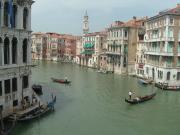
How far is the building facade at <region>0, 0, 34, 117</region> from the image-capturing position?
16984mm

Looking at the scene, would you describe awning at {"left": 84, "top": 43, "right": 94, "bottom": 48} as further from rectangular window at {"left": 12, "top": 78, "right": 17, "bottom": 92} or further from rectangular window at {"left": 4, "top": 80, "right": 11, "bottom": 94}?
rectangular window at {"left": 4, "top": 80, "right": 11, "bottom": 94}

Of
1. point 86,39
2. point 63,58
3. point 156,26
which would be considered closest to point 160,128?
point 156,26

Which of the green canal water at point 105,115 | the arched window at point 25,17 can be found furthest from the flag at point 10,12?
the green canal water at point 105,115

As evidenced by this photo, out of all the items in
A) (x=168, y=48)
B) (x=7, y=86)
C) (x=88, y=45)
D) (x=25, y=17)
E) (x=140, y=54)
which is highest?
(x=25, y=17)

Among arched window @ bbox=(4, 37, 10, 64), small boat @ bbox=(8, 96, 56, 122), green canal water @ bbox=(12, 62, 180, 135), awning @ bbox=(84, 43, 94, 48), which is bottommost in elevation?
green canal water @ bbox=(12, 62, 180, 135)

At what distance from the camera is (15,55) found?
723 inches

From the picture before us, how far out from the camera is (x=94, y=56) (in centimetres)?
5878

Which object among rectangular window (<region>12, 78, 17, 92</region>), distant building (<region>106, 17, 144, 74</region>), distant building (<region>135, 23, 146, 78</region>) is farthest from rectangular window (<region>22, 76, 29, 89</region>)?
distant building (<region>106, 17, 144, 74</region>)

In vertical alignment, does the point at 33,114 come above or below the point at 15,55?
below

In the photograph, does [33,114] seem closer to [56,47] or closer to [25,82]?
[25,82]

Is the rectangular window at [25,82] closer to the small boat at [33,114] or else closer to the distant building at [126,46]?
the small boat at [33,114]

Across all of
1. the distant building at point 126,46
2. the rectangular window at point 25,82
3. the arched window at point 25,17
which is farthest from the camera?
the distant building at point 126,46

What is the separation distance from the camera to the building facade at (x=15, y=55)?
669 inches

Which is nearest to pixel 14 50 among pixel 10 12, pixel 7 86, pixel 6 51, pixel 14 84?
pixel 6 51
